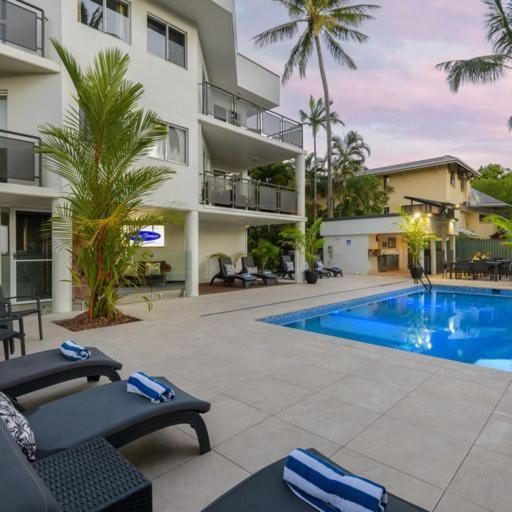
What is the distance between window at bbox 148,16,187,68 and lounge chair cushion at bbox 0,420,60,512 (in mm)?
12449

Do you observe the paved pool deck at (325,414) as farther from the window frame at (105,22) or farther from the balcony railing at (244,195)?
the window frame at (105,22)

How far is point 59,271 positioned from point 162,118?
565 centimetres

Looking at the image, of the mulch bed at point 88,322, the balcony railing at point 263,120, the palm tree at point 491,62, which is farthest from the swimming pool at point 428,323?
the palm tree at point 491,62

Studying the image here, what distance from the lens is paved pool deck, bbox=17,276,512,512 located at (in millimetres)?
2496

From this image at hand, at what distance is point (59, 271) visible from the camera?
908cm

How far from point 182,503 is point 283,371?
8.35ft

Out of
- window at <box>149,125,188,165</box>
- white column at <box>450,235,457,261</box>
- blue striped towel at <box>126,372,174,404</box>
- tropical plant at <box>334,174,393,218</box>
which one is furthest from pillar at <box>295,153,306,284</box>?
→ blue striped towel at <box>126,372,174,404</box>

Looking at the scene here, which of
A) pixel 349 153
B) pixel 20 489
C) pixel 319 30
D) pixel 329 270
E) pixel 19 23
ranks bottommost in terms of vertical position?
pixel 329 270

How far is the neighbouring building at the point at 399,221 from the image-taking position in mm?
20047

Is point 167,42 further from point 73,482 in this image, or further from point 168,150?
point 73,482

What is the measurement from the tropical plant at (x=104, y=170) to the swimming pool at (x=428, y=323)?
3.72 m

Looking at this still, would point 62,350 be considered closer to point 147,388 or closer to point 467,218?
point 147,388

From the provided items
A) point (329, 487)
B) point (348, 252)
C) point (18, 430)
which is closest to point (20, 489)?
point (18, 430)

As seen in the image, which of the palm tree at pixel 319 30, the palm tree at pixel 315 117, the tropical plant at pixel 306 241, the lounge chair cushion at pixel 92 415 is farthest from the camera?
the palm tree at pixel 315 117
